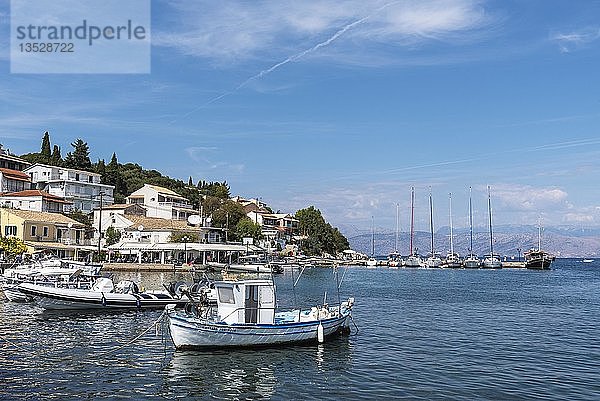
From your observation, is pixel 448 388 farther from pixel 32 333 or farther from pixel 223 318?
pixel 32 333

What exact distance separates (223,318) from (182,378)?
5.23 metres

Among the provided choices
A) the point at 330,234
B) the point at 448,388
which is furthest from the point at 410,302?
the point at 330,234

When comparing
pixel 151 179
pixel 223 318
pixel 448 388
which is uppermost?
pixel 151 179

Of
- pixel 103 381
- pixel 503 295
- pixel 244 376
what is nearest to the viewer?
pixel 103 381

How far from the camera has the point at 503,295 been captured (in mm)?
63875

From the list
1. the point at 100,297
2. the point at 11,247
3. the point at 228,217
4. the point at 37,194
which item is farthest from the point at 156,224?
the point at 100,297

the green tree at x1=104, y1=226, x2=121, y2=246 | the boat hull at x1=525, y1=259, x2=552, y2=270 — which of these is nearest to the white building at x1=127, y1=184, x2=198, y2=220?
the green tree at x1=104, y1=226, x2=121, y2=246

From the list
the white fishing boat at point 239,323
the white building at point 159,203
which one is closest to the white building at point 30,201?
the white building at point 159,203

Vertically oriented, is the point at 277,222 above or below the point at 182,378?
above

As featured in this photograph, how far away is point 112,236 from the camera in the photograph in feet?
308

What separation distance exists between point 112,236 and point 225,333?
70693mm

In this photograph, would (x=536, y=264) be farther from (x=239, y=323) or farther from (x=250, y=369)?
(x=250, y=369)

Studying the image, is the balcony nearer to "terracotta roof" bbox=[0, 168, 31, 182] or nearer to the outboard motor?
"terracotta roof" bbox=[0, 168, 31, 182]

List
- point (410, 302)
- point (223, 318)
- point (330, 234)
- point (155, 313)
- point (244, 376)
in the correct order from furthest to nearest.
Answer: point (330, 234)
point (410, 302)
point (155, 313)
point (223, 318)
point (244, 376)
